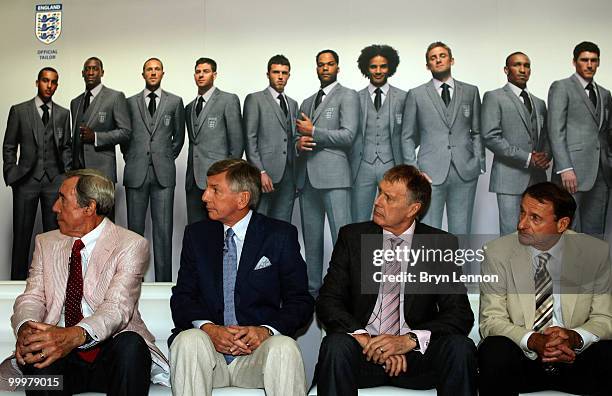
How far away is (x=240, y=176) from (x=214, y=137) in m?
1.04

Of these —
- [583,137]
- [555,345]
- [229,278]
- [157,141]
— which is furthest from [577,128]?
[157,141]

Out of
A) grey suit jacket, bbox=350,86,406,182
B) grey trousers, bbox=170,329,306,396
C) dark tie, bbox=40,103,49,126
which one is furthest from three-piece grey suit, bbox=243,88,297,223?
grey trousers, bbox=170,329,306,396

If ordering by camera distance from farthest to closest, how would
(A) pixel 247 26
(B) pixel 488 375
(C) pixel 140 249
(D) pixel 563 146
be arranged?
(A) pixel 247 26, (D) pixel 563 146, (C) pixel 140 249, (B) pixel 488 375

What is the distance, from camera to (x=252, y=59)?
176 inches

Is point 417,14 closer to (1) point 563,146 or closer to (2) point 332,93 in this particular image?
(2) point 332,93

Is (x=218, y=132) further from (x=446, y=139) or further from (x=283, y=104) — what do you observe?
(x=446, y=139)

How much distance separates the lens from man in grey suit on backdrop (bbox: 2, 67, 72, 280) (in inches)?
180

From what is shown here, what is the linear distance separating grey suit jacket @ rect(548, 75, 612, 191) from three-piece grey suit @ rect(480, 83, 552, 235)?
2.6 inches

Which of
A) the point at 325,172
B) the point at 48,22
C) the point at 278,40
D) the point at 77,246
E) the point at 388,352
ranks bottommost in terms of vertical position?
the point at 388,352

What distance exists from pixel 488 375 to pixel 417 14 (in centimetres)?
228

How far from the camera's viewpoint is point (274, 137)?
4.43 m

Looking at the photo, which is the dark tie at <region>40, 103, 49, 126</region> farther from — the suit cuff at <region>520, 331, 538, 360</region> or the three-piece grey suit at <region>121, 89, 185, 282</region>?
the suit cuff at <region>520, 331, 538, 360</region>

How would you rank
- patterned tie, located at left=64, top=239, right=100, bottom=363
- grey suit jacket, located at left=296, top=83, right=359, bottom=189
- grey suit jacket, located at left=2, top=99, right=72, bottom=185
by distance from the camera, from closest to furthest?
patterned tie, located at left=64, top=239, right=100, bottom=363
grey suit jacket, located at left=296, top=83, right=359, bottom=189
grey suit jacket, located at left=2, top=99, right=72, bottom=185

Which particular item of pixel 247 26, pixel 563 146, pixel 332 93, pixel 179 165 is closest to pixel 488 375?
pixel 563 146
